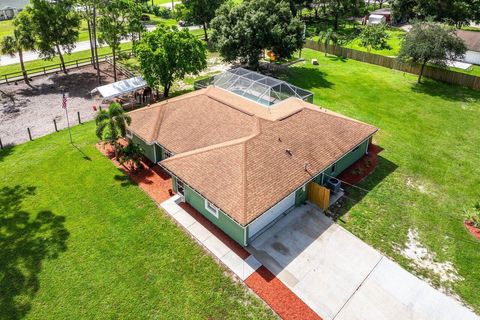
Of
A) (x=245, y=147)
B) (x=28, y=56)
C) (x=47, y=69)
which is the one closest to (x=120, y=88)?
(x=47, y=69)

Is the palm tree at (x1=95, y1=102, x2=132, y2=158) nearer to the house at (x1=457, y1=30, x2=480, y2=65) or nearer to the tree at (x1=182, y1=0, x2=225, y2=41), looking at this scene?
the tree at (x1=182, y1=0, x2=225, y2=41)

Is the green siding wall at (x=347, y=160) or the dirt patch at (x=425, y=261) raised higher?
the green siding wall at (x=347, y=160)

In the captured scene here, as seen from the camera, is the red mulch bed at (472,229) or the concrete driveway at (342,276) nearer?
the concrete driveway at (342,276)

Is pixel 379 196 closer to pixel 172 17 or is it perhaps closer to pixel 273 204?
pixel 273 204

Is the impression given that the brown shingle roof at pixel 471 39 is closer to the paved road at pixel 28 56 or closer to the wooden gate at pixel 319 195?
the wooden gate at pixel 319 195

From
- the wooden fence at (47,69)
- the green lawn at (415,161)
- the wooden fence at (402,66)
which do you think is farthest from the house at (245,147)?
the wooden fence at (47,69)

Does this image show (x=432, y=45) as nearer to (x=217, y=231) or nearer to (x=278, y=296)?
(x=217, y=231)

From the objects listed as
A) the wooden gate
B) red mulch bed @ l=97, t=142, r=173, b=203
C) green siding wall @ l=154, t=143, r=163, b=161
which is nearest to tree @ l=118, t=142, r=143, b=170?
red mulch bed @ l=97, t=142, r=173, b=203
